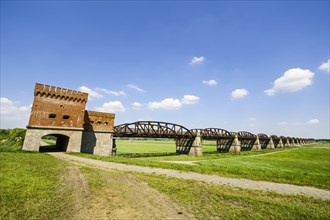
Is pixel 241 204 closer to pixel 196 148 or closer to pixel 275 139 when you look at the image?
pixel 196 148

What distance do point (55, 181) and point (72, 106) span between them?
20201 millimetres

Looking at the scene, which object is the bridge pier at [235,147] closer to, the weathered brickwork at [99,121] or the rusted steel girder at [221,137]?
the rusted steel girder at [221,137]

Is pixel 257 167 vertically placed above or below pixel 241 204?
below

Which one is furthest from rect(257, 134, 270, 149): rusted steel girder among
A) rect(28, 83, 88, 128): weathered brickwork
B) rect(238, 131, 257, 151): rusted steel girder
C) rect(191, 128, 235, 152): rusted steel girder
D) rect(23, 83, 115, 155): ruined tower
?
rect(28, 83, 88, 128): weathered brickwork

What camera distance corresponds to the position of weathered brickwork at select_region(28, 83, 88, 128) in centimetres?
2517

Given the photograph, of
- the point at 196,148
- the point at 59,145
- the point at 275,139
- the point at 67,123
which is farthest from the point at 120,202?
the point at 275,139

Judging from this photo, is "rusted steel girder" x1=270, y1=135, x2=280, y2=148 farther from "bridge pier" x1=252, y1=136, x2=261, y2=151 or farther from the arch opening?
the arch opening

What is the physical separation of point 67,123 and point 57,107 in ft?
8.52

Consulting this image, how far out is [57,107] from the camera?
88.3 ft

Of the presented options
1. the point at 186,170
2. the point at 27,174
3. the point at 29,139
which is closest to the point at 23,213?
the point at 27,174

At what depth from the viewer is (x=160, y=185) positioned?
10.8 metres

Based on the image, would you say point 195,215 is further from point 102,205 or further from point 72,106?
point 72,106

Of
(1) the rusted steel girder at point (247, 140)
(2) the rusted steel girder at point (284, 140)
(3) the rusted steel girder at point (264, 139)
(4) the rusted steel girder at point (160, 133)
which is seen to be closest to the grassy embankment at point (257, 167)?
(4) the rusted steel girder at point (160, 133)

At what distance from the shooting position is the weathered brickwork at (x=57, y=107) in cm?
2517
